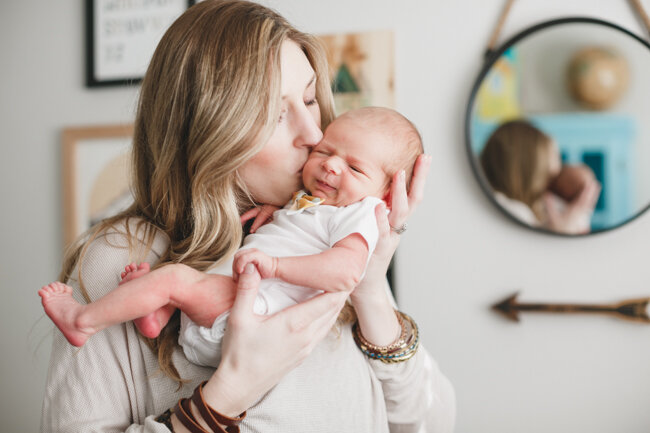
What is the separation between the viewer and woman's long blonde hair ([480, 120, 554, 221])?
1.78m

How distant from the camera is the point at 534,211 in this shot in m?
1.79

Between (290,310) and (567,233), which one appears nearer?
(290,310)

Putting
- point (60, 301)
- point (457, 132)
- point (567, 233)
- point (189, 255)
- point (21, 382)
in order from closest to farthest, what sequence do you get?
point (60, 301)
point (189, 255)
point (567, 233)
point (457, 132)
point (21, 382)

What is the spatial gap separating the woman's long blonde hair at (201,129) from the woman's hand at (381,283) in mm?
249

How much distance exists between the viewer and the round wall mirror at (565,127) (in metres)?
1.73

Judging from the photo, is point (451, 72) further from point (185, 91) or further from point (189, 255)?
point (189, 255)

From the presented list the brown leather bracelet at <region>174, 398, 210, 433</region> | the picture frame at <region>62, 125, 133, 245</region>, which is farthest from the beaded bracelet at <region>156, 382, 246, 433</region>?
the picture frame at <region>62, 125, 133, 245</region>

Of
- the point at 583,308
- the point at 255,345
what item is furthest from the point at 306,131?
the point at 583,308

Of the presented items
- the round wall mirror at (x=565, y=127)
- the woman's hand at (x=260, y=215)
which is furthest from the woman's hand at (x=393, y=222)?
the round wall mirror at (x=565, y=127)

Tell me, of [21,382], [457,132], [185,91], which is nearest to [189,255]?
[185,91]

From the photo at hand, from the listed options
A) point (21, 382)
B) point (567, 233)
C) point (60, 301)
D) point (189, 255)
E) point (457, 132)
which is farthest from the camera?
point (21, 382)

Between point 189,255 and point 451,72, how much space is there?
49.8 inches

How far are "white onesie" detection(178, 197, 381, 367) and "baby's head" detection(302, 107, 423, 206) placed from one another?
44mm

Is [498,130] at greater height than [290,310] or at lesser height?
greater
